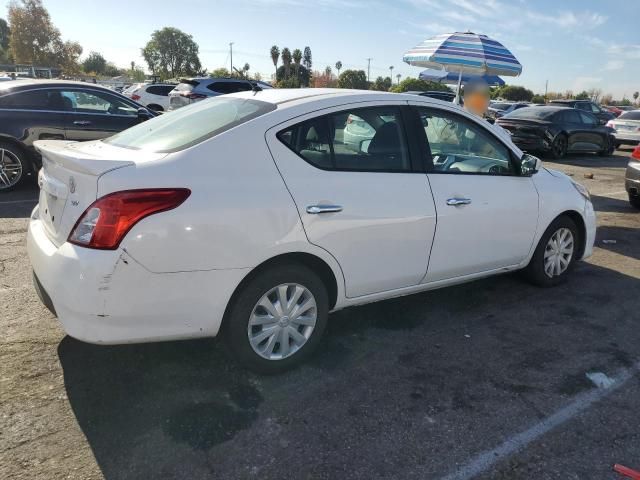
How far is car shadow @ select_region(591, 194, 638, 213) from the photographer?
8.44 meters

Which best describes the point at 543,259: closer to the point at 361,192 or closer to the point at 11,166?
the point at 361,192

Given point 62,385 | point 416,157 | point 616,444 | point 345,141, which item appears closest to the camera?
point 616,444

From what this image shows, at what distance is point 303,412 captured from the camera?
277 centimetres

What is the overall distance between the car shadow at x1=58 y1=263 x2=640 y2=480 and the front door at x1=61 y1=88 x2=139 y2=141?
18.0 ft

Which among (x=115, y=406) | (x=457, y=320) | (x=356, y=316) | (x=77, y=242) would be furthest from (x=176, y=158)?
(x=457, y=320)

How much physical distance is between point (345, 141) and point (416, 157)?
57 cm

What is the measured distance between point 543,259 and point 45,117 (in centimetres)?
698

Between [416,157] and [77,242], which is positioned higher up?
[416,157]

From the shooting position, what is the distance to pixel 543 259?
15.0 feet

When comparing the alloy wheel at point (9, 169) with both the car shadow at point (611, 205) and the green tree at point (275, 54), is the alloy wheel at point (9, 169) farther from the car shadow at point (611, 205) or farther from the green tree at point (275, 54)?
the green tree at point (275, 54)

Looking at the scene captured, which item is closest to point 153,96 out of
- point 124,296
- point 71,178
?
point 71,178

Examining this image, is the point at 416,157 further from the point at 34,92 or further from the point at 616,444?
the point at 34,92

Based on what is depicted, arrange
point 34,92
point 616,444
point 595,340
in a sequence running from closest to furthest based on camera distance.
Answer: point 616,444
point 595,340
point 34,92

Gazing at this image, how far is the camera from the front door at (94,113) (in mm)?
7859
